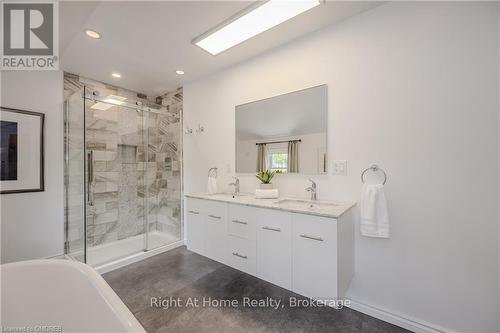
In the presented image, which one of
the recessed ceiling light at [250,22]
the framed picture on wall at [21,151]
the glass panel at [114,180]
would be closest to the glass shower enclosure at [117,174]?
the glass panel at [114,180]

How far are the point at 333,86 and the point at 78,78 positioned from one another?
327 centimetres

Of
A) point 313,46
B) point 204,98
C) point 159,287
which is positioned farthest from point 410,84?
point 159,287

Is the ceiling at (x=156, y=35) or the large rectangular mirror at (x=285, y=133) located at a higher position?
the ceiling at (x=156, y=35)

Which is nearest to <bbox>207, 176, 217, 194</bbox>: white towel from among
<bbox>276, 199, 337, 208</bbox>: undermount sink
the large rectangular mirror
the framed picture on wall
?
the large rectangular mirror

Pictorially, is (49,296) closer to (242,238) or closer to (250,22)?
(242,238)

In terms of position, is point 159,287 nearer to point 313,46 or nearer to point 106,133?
point 106,133

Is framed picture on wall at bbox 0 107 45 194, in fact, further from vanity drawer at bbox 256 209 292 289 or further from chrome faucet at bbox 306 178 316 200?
chrome faucet at bbox 306 178 316 200

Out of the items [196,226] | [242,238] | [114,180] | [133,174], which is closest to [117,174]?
[114,180]

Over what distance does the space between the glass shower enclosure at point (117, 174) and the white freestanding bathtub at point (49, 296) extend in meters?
1.21

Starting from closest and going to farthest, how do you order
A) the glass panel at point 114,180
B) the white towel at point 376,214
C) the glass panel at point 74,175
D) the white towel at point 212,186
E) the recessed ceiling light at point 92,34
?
the white towel at point 376,214 → the recessed ceiling light at point 92,34 → the glass panel at point 74,175 → the white towel at point 212,186 → the glass panel at point 114,180

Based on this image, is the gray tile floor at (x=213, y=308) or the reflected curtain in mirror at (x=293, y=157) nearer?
the gray tile floor at (x=213, y=308)

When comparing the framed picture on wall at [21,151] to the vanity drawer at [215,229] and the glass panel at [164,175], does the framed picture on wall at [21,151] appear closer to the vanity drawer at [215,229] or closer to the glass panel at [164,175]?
the glass panel at [164,175]

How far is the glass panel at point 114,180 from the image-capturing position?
279 cm

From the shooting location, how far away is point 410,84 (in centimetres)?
154
